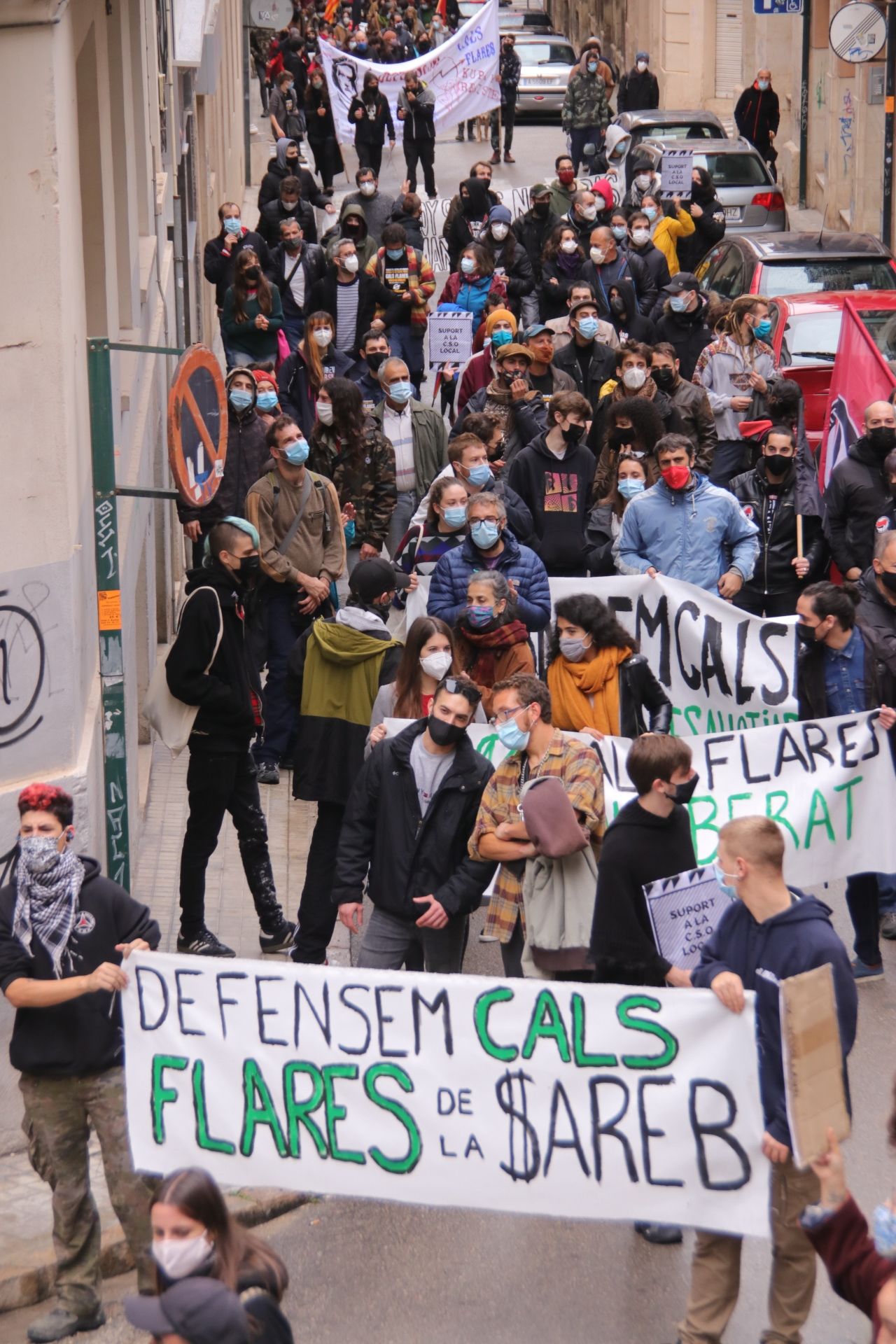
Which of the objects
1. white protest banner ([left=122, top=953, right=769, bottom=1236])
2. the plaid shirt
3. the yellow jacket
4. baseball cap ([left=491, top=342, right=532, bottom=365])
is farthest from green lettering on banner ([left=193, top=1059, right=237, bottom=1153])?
the yellow jacket

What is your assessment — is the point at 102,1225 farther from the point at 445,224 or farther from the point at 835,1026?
the point at 445,224

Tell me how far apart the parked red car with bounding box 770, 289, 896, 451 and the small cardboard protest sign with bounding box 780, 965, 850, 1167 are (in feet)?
30.5

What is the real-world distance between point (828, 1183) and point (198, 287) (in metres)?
17.3

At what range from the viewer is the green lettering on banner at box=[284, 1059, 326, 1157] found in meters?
6.13

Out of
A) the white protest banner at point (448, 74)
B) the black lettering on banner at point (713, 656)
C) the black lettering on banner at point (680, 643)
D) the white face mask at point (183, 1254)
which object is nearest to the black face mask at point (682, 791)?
the white face mask at point (183, 1254)

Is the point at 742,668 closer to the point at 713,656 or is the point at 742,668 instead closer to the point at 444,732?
the point at 713,656

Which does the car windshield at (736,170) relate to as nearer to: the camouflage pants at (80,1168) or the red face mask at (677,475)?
the red face mask at (677,475)

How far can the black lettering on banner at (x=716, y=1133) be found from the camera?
5.75 metres

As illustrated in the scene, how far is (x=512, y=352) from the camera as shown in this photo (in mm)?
12367

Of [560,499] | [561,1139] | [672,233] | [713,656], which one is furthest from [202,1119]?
[672,233]

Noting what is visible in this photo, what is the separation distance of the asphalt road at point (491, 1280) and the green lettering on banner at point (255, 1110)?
56 centimetres

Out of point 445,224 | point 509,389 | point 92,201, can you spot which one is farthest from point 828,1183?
point 445,224

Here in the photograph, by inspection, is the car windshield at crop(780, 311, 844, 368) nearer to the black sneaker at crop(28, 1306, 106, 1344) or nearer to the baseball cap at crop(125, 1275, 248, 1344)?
the black sneaker at crop(28, 1306, 106, 1344)

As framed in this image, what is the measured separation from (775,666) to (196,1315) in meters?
5.75
